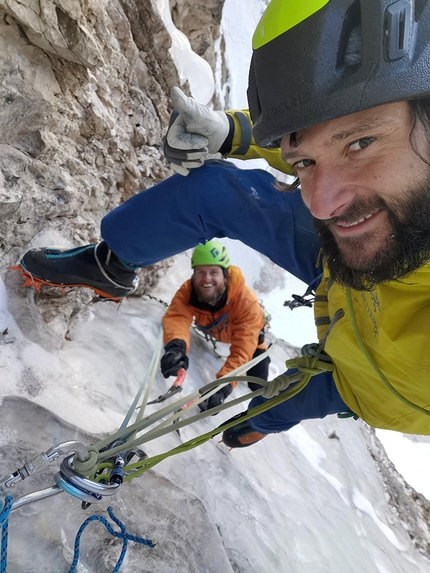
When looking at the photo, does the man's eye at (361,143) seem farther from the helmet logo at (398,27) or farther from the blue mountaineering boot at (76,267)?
the blue mountaineering boot at (76,267)

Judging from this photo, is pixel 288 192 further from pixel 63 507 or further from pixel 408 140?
pixel 63 507

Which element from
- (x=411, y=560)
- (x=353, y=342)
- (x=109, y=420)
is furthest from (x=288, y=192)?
(x=411, y=560)

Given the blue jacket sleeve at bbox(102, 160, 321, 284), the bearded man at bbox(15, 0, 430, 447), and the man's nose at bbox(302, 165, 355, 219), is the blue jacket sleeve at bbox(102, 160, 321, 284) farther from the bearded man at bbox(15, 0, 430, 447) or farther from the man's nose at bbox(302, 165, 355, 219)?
the man's nose at bbox(302, 165, 355, 219)

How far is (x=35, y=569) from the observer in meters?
0.96

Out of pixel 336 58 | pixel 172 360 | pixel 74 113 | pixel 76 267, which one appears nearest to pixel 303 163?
pixel 336 58

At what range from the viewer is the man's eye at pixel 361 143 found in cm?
92

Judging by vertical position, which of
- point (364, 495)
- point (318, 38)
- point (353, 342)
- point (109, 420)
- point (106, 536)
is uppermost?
point (318, 38)

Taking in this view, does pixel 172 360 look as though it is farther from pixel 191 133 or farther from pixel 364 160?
pixel 364 160

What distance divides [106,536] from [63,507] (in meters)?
0.15

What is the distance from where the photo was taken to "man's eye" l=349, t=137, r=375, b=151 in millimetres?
919

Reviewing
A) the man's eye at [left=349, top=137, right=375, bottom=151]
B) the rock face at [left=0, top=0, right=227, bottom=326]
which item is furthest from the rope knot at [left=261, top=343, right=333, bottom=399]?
the rock face at [left=0, top=0, right=227, bottom=326]

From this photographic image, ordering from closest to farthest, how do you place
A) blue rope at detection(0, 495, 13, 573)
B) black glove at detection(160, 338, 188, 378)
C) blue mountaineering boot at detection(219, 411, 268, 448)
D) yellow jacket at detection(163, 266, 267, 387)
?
1. blue rope at detection(0, 495, 13, 573)
2. blue mountaineering boot at detection(219, 411, 268, 448)
3. black glove at detection(160, 338, 188, 378)
4. yellow jacket at detection(163, 266, 267, 387)

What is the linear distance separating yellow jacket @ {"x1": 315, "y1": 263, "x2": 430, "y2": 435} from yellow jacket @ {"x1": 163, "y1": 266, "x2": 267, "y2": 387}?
200cm

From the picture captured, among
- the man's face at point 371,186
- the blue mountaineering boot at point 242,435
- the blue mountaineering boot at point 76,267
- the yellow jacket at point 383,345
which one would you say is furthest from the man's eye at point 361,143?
the blue mountaineering boot at point 242,435
